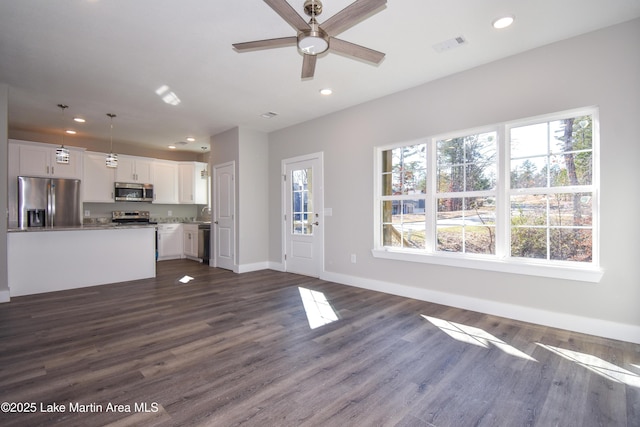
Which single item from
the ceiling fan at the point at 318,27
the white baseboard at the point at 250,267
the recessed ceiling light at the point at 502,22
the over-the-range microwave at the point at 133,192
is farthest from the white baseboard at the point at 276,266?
the recessed ceiling light at the point at 502,22

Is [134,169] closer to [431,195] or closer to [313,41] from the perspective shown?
[313,41]

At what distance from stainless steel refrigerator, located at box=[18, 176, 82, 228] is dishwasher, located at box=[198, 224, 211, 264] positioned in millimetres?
2322

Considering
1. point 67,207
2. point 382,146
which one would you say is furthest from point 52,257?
point 382,146

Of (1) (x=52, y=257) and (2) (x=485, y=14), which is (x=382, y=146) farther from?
(1) (x=52, y=257)

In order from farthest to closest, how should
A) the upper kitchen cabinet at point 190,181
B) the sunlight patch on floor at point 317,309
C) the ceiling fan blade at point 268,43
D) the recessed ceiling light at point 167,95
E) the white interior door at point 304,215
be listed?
the upper kitchen cabinet at point 190,181 → the white interior door at point 304,215 → the recessed ceiling light at point 167,95 → the sunlight patch on floor at point 317,309 → the ceiling fan blade at point 268,43

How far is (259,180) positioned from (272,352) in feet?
13.8

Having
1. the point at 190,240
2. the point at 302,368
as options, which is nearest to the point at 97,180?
the point at 190,240

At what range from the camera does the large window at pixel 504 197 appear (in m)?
2.99

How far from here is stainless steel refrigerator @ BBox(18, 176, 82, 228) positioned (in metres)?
5.60

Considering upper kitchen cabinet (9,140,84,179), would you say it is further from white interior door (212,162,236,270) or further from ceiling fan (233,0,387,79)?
ceiling fan (233,0,387,79)

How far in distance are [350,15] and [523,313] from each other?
327 cm

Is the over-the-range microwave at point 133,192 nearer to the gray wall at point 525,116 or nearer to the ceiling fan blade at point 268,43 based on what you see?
the gray wall at point 525,116

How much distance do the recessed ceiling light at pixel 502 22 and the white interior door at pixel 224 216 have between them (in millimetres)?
4699

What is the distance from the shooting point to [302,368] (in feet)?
7.54
